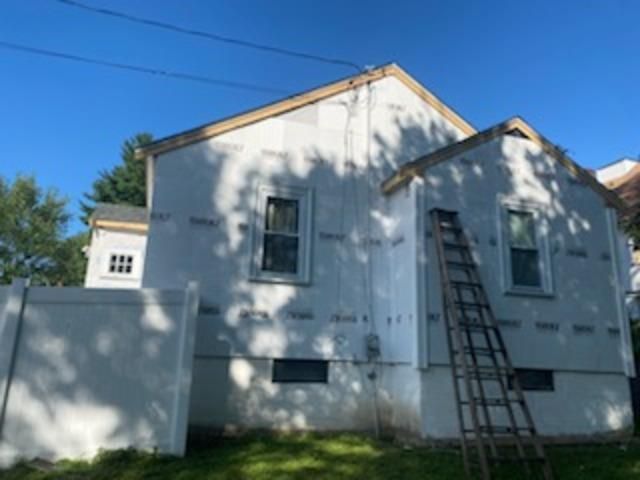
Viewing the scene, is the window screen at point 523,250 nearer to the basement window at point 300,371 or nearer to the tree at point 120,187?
the basement window at point 300,371

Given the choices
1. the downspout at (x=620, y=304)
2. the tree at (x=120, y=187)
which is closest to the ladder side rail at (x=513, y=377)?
the downspout at (x=620, y=304)

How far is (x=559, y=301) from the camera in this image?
8.12 m

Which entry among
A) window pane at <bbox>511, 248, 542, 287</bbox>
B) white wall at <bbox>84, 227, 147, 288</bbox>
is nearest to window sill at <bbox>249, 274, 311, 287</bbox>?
window pane at <bbox>511, 248, 542, 287</bbox>

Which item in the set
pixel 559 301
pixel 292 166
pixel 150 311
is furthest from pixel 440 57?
pixel 150 311

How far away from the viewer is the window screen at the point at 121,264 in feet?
56.5

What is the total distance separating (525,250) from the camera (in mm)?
8328

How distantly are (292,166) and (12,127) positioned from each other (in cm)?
1300

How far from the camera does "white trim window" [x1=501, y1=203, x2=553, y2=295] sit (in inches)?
318

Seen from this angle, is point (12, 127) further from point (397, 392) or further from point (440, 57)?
point (397, 392)

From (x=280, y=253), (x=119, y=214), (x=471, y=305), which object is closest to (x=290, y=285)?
(x=280, y=253)

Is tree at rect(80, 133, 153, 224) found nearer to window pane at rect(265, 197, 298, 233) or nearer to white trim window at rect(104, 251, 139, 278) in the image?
white trim window at rect(104, 251, 139, 278)

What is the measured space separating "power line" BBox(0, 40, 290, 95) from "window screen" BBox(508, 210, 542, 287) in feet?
16.9

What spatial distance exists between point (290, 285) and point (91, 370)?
10.9ft

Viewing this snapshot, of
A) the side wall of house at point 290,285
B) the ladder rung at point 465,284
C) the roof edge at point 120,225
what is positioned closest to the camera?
the ladder rung at point 465,284
